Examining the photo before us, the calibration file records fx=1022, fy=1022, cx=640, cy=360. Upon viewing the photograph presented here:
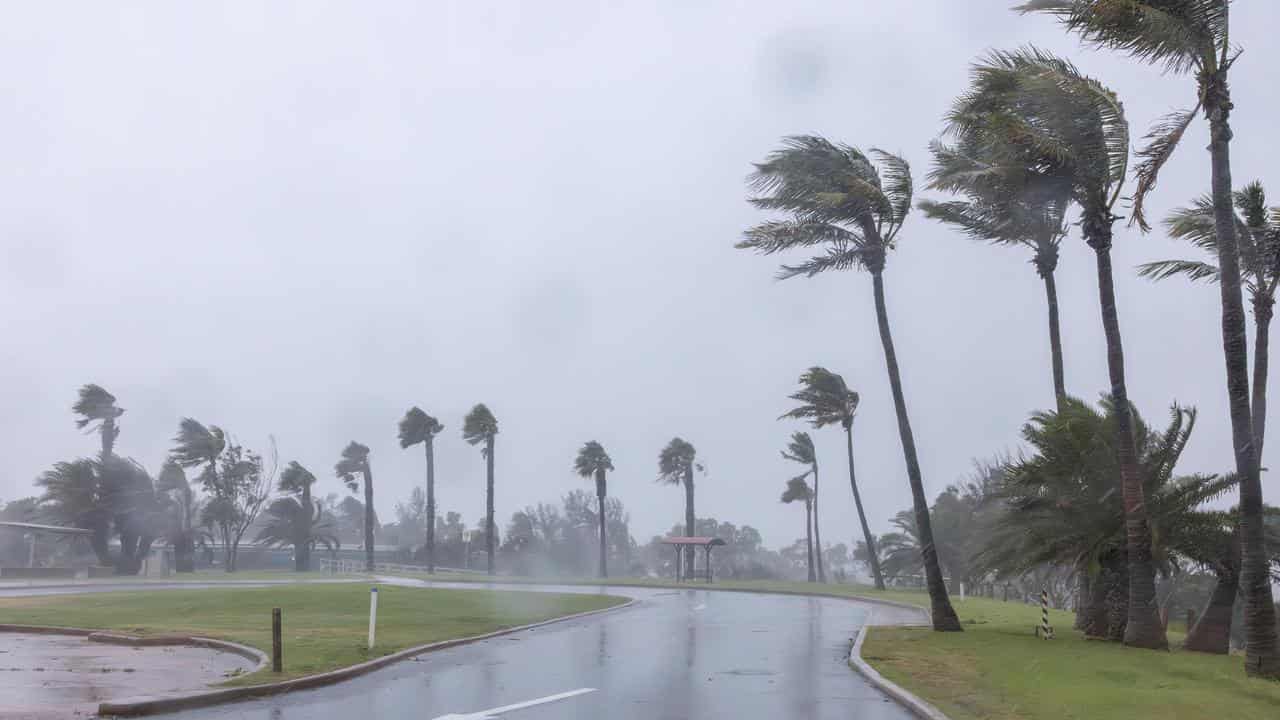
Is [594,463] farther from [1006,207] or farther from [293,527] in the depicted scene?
[1006,207]

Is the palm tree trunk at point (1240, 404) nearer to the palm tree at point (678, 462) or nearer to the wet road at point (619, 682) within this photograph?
the wet road at point (619, 682)

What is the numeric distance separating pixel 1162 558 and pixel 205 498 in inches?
3348

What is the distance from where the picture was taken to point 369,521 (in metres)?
79.4

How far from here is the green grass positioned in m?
11.4

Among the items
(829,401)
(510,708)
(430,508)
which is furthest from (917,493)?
(430,508)

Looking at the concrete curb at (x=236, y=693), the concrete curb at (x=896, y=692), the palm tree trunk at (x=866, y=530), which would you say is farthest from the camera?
the palm tree trunk at (x=866, y=530)

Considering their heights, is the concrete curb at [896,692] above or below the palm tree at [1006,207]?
below

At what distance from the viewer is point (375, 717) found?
10844mm

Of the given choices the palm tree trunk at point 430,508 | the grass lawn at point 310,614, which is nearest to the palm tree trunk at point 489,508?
the palm tree trunk at point 430,508

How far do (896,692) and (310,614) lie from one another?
728 inches

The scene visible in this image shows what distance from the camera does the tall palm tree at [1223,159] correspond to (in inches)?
610

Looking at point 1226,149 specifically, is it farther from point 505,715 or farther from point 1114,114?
point 505,715

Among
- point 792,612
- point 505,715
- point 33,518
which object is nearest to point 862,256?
point 792,612

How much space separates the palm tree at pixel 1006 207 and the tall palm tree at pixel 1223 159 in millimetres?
4096
